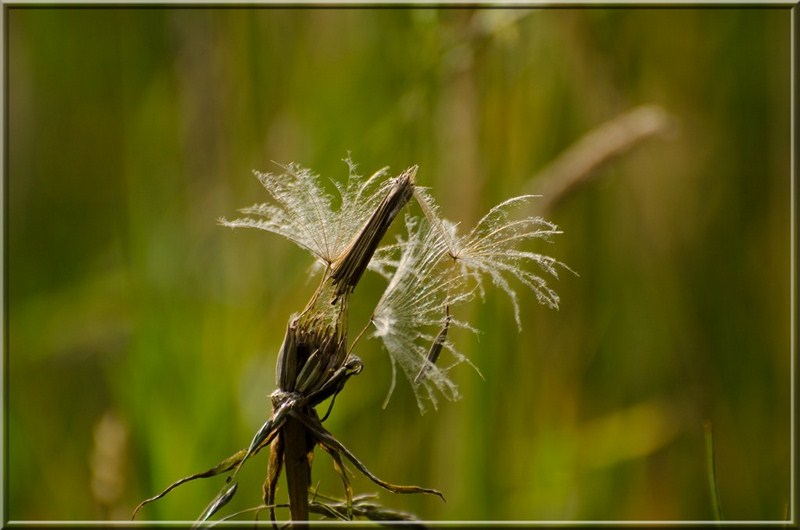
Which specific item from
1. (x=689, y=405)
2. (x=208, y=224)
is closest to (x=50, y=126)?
(x=208, y=224)

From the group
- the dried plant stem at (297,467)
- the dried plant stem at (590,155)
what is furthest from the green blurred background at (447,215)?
the dried plant stem at (297,467)

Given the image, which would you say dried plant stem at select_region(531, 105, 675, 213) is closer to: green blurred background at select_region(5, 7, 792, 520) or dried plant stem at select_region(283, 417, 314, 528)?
green blurred background at select_region(5, 7, 792, 520)

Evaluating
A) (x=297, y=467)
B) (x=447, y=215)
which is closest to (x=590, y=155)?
(x=447, y=215)

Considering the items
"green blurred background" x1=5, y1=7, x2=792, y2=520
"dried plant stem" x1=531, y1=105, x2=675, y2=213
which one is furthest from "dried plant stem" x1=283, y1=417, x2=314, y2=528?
"dried plant stem" x1=531, y1=105, x2=675, y2=213

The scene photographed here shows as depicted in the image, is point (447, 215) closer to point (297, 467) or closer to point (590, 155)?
point (590, 155)

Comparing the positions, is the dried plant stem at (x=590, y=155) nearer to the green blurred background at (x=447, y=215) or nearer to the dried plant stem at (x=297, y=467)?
the green blurred background at (x=447, y=215)

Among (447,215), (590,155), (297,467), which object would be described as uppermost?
(590,155)

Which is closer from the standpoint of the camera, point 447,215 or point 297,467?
point 297,467
